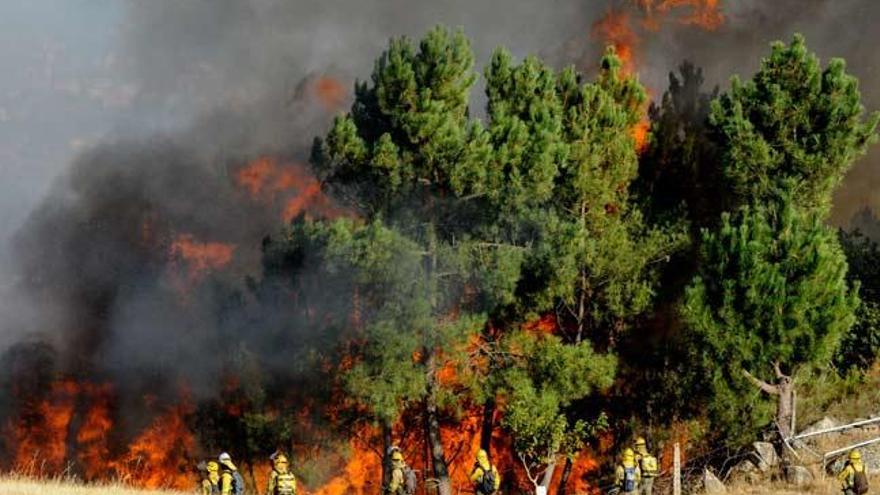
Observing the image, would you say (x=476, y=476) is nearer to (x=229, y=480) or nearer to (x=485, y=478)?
(x=485, y=478)

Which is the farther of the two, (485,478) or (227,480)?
(485,478)

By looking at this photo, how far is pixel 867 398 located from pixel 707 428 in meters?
5.18

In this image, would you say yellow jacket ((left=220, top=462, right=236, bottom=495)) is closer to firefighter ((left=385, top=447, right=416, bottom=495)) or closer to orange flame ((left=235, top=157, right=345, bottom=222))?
firefighter ((left=385, top=447, right=416, bottom=495))

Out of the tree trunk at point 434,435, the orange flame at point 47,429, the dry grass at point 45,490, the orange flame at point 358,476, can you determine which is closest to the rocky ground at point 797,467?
the tree trunk at point 434,435

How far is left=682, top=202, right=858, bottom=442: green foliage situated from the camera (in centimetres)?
2575

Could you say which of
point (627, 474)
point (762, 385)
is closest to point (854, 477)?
point (627, 474)

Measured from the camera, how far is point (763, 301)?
2592 centimetres

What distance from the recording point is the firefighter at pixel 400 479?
2170cm

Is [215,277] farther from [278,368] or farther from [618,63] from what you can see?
[618,63]

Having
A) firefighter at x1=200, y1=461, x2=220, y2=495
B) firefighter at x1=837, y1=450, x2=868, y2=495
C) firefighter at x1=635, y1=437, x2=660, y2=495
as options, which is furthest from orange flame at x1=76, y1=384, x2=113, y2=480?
firefighter at x1=837, y1=450, x2=868, y2=495

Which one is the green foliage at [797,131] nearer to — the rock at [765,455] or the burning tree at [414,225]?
the rock at [765,455]

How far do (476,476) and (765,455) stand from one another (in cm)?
973

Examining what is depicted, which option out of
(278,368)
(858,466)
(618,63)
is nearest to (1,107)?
(278,368)

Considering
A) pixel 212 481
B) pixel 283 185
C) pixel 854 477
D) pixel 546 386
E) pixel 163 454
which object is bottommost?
pixel 163 454
